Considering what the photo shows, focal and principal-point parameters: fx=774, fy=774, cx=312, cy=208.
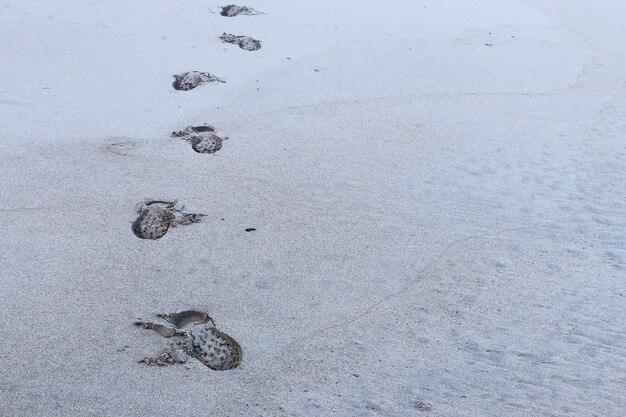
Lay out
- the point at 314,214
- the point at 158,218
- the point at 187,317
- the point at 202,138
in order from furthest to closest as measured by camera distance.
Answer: the point at 202,138 → the point at 314,214 → the point at 158,218 → the point at 187,317

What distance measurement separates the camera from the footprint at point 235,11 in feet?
16.9

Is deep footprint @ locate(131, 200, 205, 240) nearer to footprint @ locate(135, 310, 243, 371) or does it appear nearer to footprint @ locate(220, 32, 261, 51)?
footprint @ locate(135, 310, 243, 371)

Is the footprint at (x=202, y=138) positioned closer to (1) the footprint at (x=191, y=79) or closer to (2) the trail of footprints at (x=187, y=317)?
(2) the trail of footprints at (x=187, y=317)

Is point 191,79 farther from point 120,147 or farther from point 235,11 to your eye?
point 235,11

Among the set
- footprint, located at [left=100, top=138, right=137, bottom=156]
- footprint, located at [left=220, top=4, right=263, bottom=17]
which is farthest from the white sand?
footprint, located at [left=220, top=4, right=263, bottom=17]

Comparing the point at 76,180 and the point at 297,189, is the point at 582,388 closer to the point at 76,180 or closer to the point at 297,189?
the point at 297,189

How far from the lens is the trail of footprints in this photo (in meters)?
2.48

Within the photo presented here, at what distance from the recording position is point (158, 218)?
3131mm

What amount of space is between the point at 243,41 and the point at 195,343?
2716 millimetres

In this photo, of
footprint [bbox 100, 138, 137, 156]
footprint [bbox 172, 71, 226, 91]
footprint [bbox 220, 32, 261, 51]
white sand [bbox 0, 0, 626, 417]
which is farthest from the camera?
footprint [bbox 220, 32, 261, 51]

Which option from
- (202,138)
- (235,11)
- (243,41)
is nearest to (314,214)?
(202,138)

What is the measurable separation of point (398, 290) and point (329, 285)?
0.85ft

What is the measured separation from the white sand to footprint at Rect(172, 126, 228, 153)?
0.06m

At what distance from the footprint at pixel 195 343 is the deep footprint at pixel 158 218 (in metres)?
0.52
